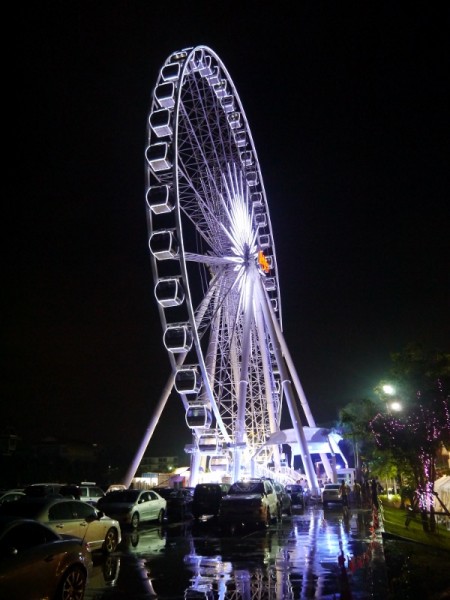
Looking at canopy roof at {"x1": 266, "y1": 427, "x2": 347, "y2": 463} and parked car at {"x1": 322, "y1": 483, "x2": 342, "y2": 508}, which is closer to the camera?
parked car at {"x1": 322, "y1": 483, "x2": 342, "y2": 508}

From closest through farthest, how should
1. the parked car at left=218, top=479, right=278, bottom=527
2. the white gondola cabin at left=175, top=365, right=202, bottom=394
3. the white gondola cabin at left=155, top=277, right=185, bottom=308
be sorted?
1. the parked car at left=218, top=479, right=278, bottom=527
2. the white gondola cabin at left=155, top=277, right=185, bottom=308
3. the white gondola cabin at left=175, top=365, right=202, bottom=394

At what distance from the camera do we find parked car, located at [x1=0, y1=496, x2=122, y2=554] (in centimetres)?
1202

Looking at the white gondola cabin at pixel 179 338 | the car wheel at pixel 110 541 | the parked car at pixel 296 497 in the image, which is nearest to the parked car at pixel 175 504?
the parked car at pixel 296 497

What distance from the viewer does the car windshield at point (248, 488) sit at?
22.1m

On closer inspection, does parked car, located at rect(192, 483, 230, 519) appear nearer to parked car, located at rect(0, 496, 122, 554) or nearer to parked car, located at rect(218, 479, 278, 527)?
parked car, located at rect(218, 479, 278, 527)

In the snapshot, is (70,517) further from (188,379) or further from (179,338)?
(188,379)

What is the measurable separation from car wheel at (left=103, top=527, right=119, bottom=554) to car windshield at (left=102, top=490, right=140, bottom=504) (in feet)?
18.5

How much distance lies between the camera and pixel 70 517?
12.8m

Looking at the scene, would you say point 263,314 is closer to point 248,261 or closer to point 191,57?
point 248,261

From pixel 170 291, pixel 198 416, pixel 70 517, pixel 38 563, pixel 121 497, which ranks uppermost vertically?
pixel 170 291

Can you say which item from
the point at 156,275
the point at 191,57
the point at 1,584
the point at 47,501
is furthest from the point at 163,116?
the point at 1,584

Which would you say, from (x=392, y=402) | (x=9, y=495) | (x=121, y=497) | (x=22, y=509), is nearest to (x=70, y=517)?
(x=22, y=509)

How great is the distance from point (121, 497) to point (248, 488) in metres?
4.86

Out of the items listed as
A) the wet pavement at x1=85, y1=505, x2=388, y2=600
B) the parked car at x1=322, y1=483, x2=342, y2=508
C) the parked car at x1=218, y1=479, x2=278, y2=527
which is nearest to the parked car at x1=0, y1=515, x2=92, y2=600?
the wet pavement at x1=85, y1=505, x2=388, y2=600
